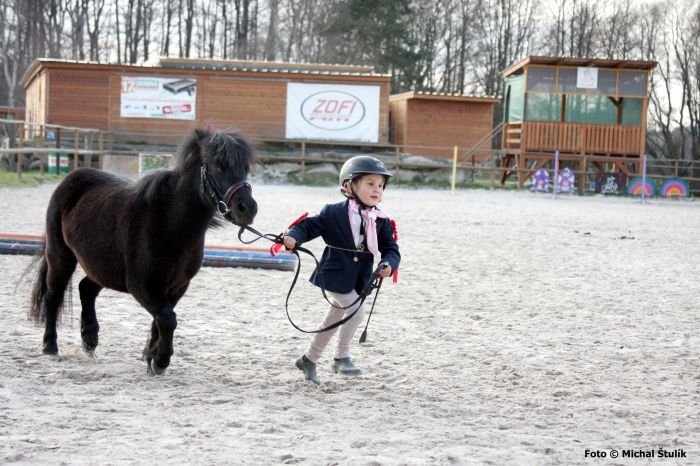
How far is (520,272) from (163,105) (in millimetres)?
24605

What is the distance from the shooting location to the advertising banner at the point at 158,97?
3253 cm

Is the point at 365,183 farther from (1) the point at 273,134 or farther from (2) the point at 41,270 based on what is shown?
(1) the point at 273,134

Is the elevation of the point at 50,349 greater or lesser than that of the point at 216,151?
lesser

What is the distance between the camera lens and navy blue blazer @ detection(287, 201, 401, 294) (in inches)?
201

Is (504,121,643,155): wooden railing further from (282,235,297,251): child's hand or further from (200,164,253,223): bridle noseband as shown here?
(200,164,253,223): bridle noseband

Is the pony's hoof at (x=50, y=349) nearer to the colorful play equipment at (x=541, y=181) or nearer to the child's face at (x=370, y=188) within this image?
the child's face at (x=370, y=188)

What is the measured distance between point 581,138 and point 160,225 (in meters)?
30.9

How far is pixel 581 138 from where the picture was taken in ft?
112

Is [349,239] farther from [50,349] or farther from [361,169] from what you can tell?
[50,349]

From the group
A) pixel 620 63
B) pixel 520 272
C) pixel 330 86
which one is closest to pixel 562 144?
pixel 620 63

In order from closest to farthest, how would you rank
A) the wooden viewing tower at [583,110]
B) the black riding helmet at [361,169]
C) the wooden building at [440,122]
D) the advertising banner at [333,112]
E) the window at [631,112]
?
the black riding helmet at [361,169] → the advertising banner at [333,112] → the wooden viewing tower at [583,110] → the window at [631,112] → the wooden building at [440,122]

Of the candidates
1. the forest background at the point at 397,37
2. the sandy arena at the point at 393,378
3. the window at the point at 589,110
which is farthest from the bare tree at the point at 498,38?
the sandy arena at the point at 393,378

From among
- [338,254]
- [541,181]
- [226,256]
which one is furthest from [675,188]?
[338,254]

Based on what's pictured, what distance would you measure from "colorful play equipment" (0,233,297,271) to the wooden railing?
25.3 m
